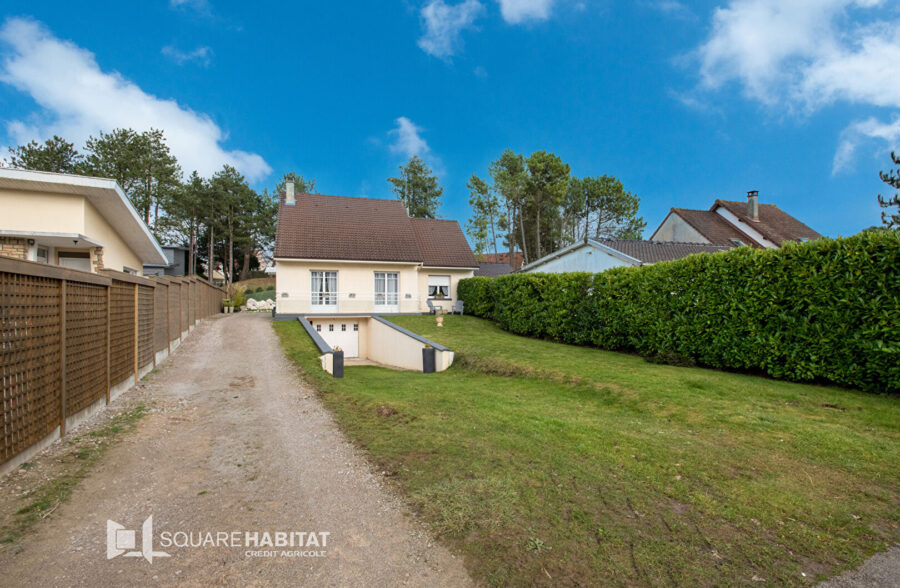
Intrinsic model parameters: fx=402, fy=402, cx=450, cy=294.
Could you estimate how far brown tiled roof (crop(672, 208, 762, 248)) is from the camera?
91.4 ft

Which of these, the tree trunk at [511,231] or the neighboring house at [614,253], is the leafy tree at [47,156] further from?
the neighboring house at [614,253]

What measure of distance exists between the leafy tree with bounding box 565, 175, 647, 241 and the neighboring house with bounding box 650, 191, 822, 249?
10315mm

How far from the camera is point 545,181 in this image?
128ft

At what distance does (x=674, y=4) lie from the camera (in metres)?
15.3

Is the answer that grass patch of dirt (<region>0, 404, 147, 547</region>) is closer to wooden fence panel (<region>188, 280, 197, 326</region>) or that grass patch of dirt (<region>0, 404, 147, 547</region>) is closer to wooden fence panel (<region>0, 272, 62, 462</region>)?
wooden fence panel (<region>0, 272, 62, 462</region>)

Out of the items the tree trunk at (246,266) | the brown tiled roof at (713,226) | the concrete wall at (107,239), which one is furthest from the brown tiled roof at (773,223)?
the tree trunk at (246,266)

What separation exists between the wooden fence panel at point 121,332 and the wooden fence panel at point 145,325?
0.57 meters

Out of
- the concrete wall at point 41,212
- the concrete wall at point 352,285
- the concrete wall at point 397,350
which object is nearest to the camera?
the concrete wall at point 41,212

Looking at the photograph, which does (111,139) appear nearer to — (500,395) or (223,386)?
(223,386)

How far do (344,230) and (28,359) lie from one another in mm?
20361

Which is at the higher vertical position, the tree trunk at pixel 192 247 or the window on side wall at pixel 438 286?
the tree trunk at pixel 192 247

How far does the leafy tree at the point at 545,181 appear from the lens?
1507 inches

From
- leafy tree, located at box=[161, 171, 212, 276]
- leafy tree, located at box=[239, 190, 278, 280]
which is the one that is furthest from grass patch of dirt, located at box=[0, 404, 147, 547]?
leafy tree, located at box=[239, 190, 278, 280]

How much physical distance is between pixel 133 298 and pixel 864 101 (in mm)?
22892
